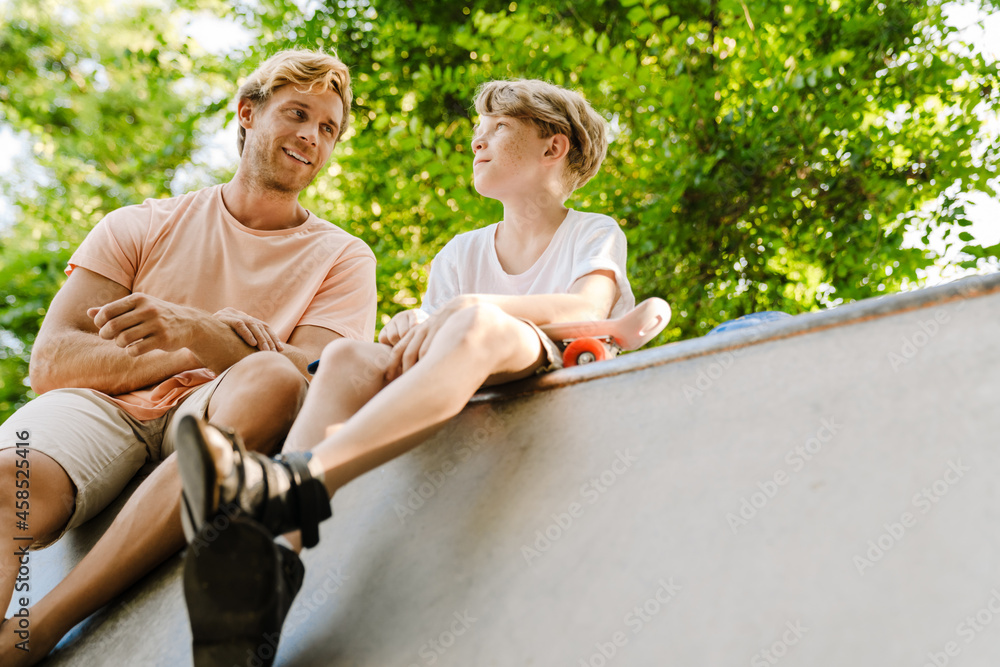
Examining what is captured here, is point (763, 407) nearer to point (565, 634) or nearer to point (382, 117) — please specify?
point (565, 634)

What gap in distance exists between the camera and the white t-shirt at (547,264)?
6.59ft

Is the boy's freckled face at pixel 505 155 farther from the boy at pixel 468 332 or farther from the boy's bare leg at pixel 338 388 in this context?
the boy's bare leg at pixel 338 388

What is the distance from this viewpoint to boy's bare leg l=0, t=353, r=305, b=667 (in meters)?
1.54

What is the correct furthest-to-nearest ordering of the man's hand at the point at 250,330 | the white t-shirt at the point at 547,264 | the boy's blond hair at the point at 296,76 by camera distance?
the boy's blond hair at the point at 296,76 → the white t-shirt at the point at 547,264 → the man's hand at the point at 250,330

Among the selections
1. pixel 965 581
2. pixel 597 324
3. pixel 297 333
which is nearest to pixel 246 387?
pixel 297 333

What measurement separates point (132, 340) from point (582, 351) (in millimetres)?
1061

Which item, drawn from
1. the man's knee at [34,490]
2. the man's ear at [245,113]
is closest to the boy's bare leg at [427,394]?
the man's knee at [34,490]

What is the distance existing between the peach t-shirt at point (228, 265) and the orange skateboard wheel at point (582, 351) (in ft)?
2.76

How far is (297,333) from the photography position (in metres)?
2.21

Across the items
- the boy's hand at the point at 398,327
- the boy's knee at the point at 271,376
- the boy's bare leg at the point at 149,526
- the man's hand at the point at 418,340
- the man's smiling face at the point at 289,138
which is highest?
the man's smiling face at the point at 289,138

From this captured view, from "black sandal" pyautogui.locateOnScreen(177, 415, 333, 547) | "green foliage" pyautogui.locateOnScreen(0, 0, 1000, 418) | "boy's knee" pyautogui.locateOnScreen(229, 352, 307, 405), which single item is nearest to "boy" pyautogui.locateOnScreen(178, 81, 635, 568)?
"black sandal" pyautogui.locateOnScreen(177, 415, 333, 547)

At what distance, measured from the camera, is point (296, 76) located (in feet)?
8.30

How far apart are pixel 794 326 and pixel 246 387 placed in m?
1.20

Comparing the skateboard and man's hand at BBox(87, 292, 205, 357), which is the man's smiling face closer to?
man's hand at BBox(87, 292, 205, 357)
